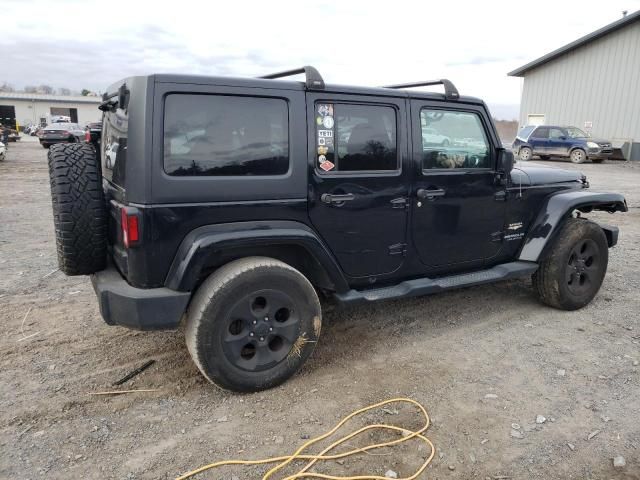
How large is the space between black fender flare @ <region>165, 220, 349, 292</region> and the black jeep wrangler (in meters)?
0.01

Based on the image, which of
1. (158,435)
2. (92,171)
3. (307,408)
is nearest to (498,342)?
(307,408)

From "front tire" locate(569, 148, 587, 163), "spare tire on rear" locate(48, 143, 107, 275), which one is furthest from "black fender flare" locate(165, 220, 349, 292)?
"front tire" locate(569, 148, 587, 163)

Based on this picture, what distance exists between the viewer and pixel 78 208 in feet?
9.91

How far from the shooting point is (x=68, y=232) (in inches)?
119

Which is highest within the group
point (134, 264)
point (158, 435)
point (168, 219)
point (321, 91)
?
point (321, 91)

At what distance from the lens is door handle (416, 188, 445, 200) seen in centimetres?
377

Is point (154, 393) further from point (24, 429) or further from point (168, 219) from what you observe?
point (168, 219)

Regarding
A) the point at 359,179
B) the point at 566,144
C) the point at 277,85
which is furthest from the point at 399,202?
the point at 566,144

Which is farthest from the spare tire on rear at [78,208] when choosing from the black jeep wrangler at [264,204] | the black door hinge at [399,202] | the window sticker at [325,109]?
the black door hinge at [399,202]

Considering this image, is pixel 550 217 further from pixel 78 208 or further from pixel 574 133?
pixel 574 133

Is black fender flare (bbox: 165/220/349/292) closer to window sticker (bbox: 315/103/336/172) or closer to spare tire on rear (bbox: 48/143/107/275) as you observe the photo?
window sticker (bbox: 315/103/336/172)

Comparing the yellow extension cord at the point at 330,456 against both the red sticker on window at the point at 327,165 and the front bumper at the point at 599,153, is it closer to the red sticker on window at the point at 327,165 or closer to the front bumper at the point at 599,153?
the red sticker on window at the point at 327,165

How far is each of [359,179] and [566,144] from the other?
67.8 feet

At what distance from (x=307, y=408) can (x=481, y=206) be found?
2.21m
